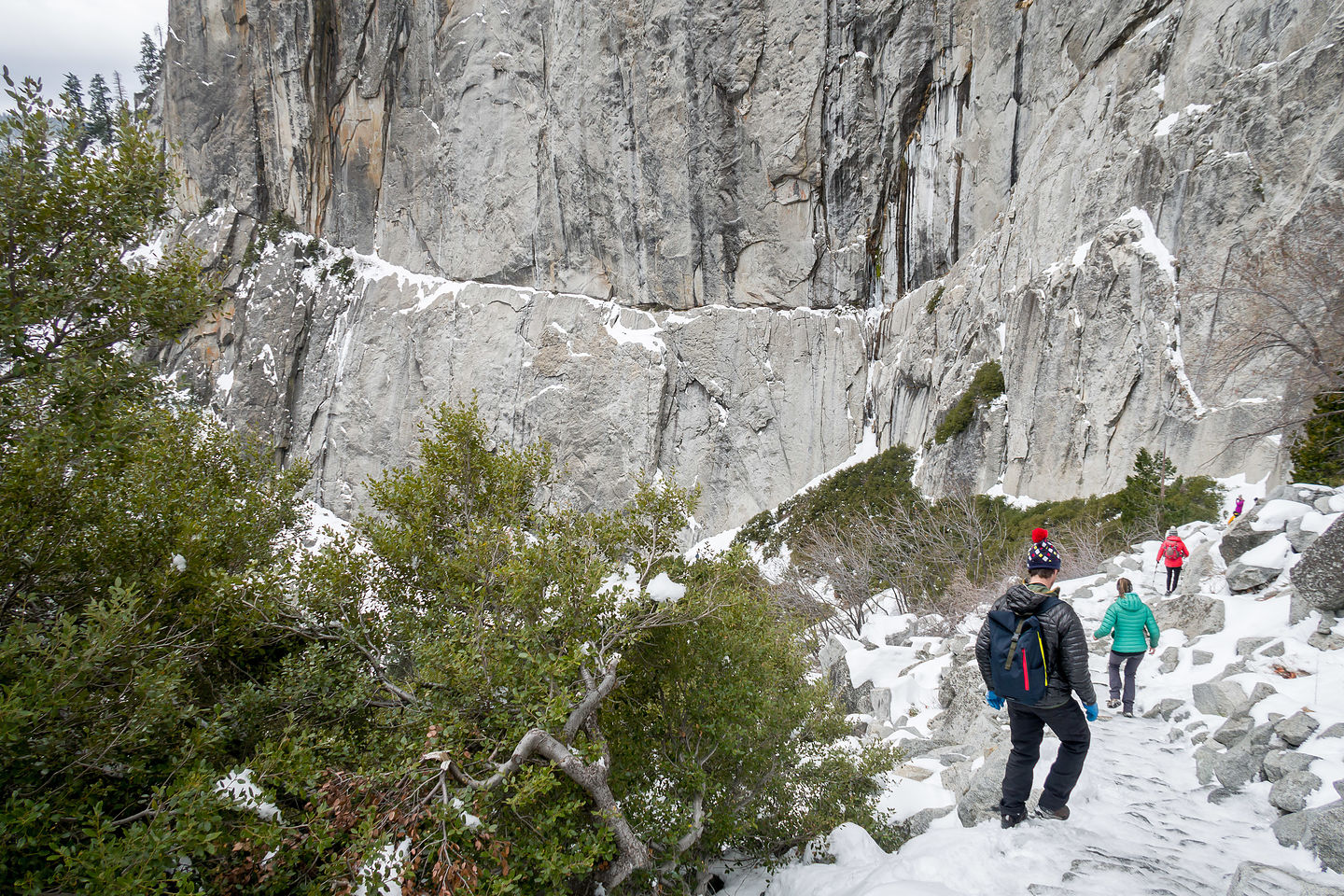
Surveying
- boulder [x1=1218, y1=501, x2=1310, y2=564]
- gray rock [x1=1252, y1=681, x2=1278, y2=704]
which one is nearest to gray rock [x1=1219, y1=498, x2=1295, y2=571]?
boulder [x1=1218, y1=501, x2=1310, y2=564]

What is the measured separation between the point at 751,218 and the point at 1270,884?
38.8m

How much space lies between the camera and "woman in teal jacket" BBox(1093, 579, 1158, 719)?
7719mm

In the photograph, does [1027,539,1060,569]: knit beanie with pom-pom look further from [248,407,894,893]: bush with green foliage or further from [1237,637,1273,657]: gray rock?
[1237,637,1273,657]: gray rock

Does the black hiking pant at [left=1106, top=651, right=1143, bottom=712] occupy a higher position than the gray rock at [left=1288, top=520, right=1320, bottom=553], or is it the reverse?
the gray rock at [left=1288, top=520, right=1320, bottom=553]

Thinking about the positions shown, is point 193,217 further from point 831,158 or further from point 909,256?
point 909,256

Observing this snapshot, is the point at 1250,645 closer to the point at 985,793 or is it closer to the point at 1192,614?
the point at 1192,614

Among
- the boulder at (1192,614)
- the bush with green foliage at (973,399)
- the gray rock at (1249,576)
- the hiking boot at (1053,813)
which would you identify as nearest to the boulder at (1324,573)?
the boulder at (1192,614)

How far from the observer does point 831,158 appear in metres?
37.2

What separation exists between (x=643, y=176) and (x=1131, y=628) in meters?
37.9

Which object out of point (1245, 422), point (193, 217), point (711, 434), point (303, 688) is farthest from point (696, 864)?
point (193, 217)

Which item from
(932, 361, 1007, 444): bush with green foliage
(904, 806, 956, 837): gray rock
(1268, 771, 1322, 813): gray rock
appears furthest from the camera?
(932, 361, 1007, 444): bush with green foliage

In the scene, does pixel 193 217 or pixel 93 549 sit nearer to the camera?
pixel 93 549

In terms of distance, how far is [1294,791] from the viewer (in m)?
4.71

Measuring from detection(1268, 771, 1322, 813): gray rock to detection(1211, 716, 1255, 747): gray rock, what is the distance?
1.05 meters
